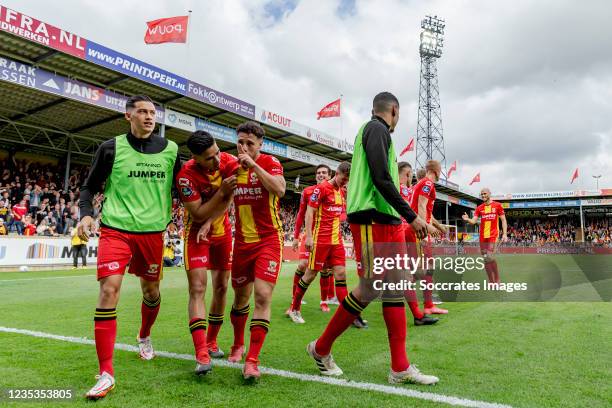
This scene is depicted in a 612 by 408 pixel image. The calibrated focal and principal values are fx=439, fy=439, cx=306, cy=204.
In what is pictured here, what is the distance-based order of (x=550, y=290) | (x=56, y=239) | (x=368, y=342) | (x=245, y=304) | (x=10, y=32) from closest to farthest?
A: (x=245, y=304) < (x=368, y=342) < (x=550, y=290) < (x=10, y=32) < (x=56, y=239)

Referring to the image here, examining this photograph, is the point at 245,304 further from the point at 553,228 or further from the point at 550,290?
the point at 553,228

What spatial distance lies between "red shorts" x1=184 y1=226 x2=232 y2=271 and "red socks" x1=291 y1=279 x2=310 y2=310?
2464 millimetres

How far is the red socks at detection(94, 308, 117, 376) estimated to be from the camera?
3.12 m

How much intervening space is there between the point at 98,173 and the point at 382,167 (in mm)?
2229

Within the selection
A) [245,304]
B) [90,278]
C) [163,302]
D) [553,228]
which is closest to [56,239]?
[90,278]

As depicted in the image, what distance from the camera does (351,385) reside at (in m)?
3.24

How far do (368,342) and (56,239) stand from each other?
1476cm

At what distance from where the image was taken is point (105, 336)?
3193 mm

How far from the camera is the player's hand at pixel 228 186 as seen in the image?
135 inches

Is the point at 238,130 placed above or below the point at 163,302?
above

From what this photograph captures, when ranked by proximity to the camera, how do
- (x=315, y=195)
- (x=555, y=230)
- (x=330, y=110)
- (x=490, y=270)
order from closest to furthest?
(x=315, y=195) → (x=490, y=270) → (x=330, y=110) → (x=555, y=230)

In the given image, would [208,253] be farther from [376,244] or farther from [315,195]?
[315,195]

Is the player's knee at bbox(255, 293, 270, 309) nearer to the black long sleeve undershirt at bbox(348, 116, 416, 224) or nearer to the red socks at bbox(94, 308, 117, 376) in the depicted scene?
the black long sleeve undershirt at bbox(348, 116, 416, 224)

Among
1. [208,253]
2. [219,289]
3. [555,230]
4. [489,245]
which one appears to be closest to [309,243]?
[219,289]
